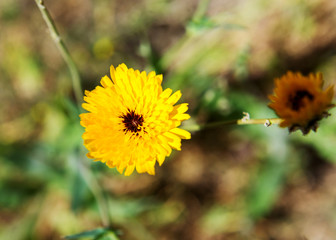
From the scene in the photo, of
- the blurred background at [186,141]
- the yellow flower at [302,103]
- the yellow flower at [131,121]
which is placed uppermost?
the blurred background at [186,141]

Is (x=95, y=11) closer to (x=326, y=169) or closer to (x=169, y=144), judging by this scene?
(x=169, y=144)

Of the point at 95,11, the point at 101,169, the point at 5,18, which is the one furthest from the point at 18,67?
the point at 101,169

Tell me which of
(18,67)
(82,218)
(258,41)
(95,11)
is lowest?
(82,218)

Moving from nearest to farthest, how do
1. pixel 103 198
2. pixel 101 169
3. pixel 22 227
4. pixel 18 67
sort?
pixel 103 198 < pixel 101 169 < pixel 22 227 < pixel 18 67

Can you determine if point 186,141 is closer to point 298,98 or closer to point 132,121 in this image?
point 132,121

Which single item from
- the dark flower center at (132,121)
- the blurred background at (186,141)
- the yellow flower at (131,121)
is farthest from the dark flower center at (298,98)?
the blurred background at (186,141)

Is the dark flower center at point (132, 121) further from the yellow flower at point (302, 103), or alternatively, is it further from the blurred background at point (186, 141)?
the blurred background at point (186, 141)
